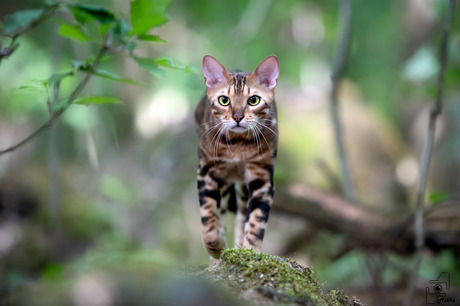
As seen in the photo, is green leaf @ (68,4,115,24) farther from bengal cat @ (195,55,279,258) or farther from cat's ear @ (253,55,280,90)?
cat's ear @ (253,55,280,90)

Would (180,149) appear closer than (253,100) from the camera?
No

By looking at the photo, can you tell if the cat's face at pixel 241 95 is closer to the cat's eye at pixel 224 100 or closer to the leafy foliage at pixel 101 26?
the cat's eye at pixel 224 100

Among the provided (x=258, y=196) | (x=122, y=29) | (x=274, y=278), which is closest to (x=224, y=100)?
(x=258, y=196)

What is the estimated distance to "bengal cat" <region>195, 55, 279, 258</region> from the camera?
3941 mm

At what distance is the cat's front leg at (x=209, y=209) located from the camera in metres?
4.18

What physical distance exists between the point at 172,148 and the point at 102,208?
223cm

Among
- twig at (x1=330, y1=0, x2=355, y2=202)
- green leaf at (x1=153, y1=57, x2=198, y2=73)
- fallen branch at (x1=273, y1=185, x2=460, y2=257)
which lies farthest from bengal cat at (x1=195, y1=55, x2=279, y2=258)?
twig at (x1=330, y1=0, x2=355, y2=202)

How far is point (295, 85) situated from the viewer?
15.8 meters

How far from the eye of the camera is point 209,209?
13.8 ft

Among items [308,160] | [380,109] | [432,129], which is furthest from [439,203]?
[380,109]

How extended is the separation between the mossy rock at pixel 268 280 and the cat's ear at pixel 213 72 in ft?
4.87

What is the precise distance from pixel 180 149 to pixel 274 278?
917 cm

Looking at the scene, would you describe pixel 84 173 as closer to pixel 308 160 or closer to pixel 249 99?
pixel 308 160

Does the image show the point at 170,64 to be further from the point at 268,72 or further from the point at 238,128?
the point at 268,72
